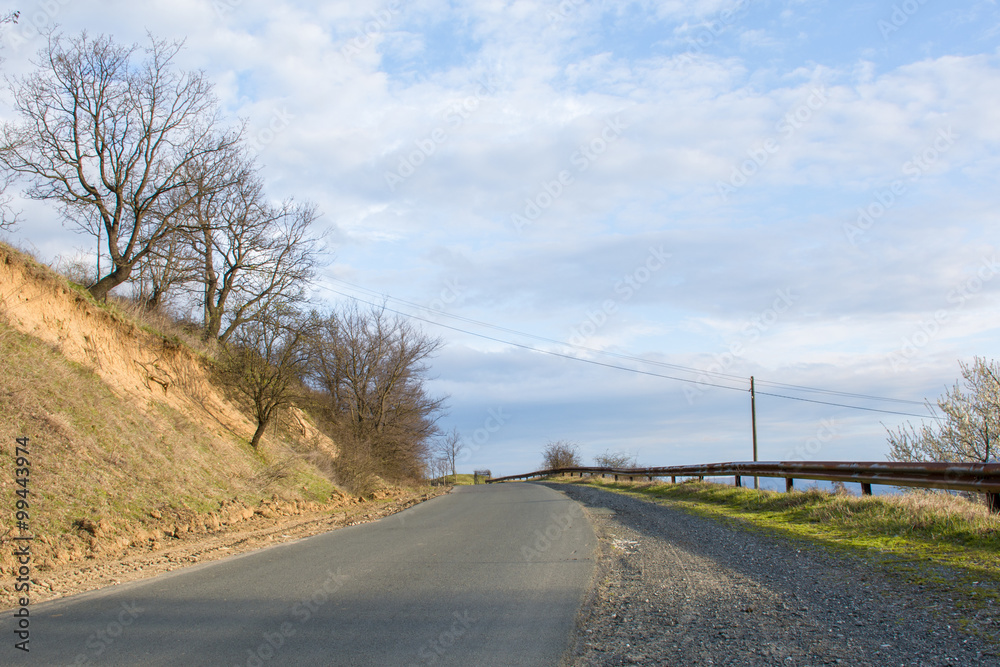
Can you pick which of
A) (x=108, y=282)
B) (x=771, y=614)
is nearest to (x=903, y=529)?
(x=771, y=614)

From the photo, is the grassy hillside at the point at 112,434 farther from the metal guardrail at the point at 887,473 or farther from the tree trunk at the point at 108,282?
the metal guardrail at the point at 887,473

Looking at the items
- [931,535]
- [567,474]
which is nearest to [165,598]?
[931,535]

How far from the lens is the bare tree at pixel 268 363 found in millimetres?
22266

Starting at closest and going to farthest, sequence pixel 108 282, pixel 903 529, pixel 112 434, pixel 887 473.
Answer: pixel 903 529 → pixel 887 473 → pixel 112 434 → pixel 108 282

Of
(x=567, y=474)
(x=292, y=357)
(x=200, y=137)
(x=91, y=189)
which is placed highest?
(x=200, y=137)

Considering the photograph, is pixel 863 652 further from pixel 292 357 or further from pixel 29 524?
pixel 292 357

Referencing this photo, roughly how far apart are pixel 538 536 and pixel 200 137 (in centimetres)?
1888

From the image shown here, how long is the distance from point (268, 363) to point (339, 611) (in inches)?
719

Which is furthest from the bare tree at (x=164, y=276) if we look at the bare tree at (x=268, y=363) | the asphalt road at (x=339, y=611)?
the asphalt road at (x=339, y=611)

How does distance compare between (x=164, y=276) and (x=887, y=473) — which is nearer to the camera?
(x=887, y=473)

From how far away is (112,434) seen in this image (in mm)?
13562

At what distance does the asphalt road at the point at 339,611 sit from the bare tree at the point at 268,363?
1320 centimetres

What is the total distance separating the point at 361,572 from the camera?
790 centimetres

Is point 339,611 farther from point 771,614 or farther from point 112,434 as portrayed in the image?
point 112,434
